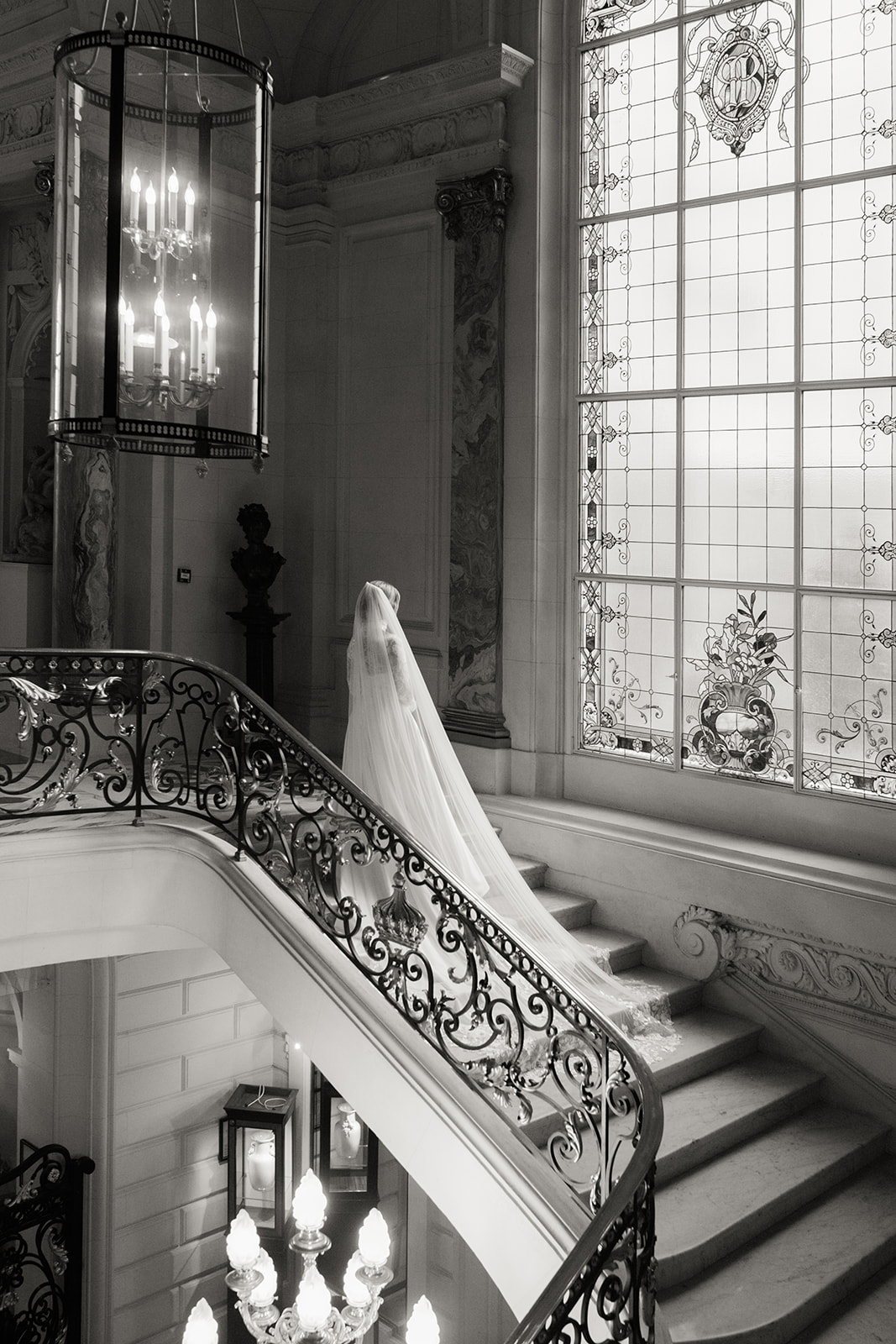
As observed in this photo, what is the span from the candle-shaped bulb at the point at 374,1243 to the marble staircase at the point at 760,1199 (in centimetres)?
91

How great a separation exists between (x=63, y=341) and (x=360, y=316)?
18.2 feet

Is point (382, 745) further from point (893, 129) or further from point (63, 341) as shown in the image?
point (893, 129)

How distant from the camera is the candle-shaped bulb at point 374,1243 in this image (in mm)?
5480

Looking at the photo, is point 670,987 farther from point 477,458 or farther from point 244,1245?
point 477,458

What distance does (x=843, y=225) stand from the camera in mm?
6859

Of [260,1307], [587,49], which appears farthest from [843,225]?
[260,1307]

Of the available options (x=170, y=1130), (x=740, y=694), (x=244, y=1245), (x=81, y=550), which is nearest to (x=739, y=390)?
(x=740, y=694)

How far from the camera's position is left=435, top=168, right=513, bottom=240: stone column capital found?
8148mm

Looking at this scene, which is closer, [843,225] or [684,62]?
[843,225]

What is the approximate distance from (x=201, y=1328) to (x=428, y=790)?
9.40ft

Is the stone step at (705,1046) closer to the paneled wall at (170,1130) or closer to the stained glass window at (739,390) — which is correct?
the stained glass window at (739,390)

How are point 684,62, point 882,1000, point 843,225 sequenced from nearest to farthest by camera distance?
point 882,1000
point 843,225
point 684,62

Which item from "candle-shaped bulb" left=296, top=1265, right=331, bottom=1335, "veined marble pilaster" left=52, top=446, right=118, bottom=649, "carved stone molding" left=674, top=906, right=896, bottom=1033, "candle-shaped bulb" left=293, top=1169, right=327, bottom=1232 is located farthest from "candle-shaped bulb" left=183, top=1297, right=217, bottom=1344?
"veined marble pilaster" left=52, top=446, right=118, bottom=649

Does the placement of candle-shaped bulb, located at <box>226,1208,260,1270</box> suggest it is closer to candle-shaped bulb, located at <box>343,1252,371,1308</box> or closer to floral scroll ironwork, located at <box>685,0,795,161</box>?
candle-shaped bulb, located at <box>343,1252,371,1308</box>
